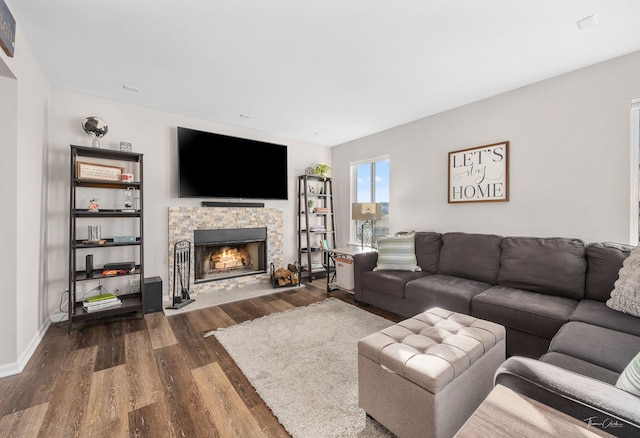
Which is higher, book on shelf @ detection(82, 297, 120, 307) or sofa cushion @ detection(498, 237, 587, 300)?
sofa cushion @ detection(498, 237, 587, 300)

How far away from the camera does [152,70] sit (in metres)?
2.58

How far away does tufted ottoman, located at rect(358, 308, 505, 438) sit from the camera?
1.25 metres

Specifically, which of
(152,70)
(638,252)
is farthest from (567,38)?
(152,70)

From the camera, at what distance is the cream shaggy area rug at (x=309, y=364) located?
1534 mm

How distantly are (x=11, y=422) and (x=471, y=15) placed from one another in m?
3.78

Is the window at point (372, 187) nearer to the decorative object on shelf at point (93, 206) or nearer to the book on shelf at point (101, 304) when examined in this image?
the book on shelf at point (101, 304)

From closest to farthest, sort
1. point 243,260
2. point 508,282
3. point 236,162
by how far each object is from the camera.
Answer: point 508,282 → point 236,162 → point 243,260

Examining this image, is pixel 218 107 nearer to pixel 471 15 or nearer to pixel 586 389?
pixel 471 15

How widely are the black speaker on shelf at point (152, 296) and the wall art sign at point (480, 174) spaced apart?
3.73 m

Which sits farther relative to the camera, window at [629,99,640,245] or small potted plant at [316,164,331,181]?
small potted plant at [316,164,331,181]

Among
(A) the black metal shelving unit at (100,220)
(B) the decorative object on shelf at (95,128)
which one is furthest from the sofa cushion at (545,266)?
(B) the decorative object on shelf at (95,128)

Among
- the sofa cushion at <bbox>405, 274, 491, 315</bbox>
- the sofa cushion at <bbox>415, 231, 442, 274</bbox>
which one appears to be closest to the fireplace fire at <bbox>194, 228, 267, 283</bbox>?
the sofa cushion at <bbox>415, 231, 442, 274</bbox>

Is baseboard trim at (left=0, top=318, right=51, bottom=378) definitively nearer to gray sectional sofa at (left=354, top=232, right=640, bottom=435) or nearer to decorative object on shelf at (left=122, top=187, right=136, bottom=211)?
decorative object on shelf at (left=122, top=187, right=136, bottom=211)

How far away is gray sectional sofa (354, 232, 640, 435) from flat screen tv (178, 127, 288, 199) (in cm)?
196
